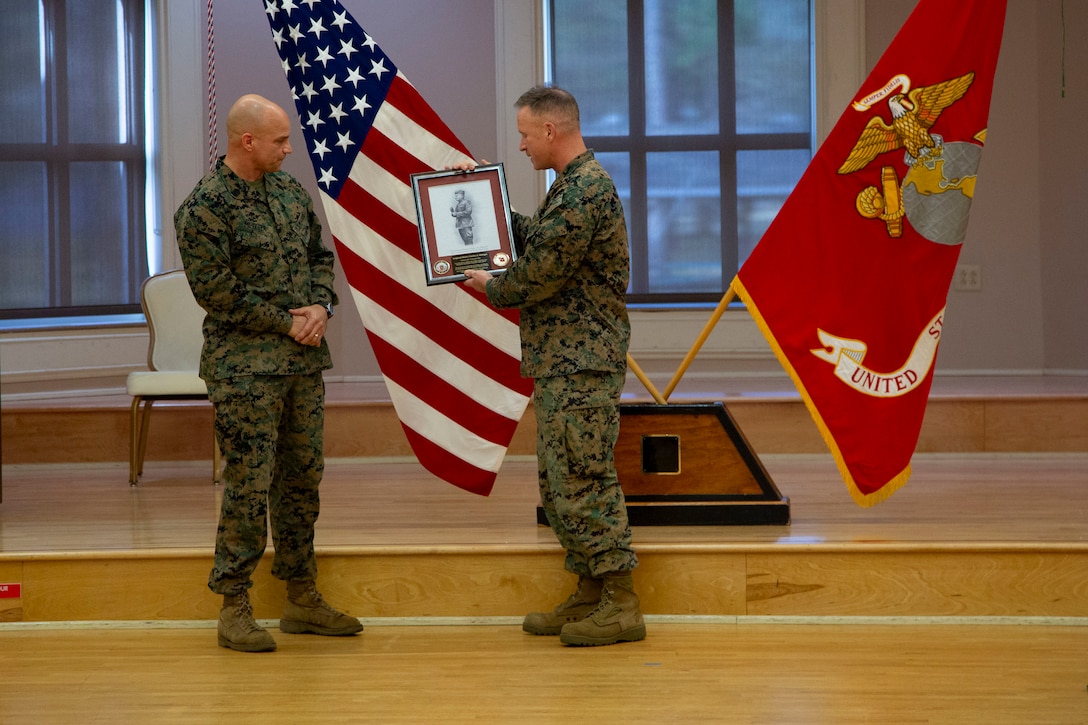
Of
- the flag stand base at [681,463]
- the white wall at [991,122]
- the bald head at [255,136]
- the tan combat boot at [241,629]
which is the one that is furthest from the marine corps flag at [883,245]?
the white wall at [991,122]

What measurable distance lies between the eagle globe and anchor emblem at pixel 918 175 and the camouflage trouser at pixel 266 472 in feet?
5.89

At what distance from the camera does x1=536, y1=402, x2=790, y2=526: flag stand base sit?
390 cm

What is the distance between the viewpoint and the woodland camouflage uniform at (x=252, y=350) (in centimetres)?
315

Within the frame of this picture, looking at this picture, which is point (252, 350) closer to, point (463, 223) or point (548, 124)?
point (463, 223)

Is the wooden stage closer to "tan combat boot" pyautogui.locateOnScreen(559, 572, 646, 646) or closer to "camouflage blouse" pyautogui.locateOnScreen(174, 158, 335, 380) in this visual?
"tan combat boot" pyautogui.locateOnScreen(559, 572, 646, 646)

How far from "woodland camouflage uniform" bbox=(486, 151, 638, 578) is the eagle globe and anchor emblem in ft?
3.12

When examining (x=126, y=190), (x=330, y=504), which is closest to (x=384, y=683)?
(x=330, y=504)

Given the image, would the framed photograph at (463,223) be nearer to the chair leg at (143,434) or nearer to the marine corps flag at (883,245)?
the marine corps flag at (883,245)

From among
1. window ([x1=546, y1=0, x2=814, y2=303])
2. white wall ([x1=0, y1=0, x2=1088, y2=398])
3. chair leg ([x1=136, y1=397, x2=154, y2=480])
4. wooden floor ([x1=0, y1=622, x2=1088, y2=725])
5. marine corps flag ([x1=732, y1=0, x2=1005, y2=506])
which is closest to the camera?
wooden floor ([x1=0, y1=622, x2=1088, y2=725])

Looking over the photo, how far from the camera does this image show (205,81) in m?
6.59

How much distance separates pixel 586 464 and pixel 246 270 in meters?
1.08

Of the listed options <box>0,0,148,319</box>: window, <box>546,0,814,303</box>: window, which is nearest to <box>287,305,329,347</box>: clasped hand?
<box>0,0,148,319</box>: window

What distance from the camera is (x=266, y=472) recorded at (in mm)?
3213

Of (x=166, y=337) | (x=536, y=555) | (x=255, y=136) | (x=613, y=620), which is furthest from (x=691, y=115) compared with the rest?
(x=613, y=620)
